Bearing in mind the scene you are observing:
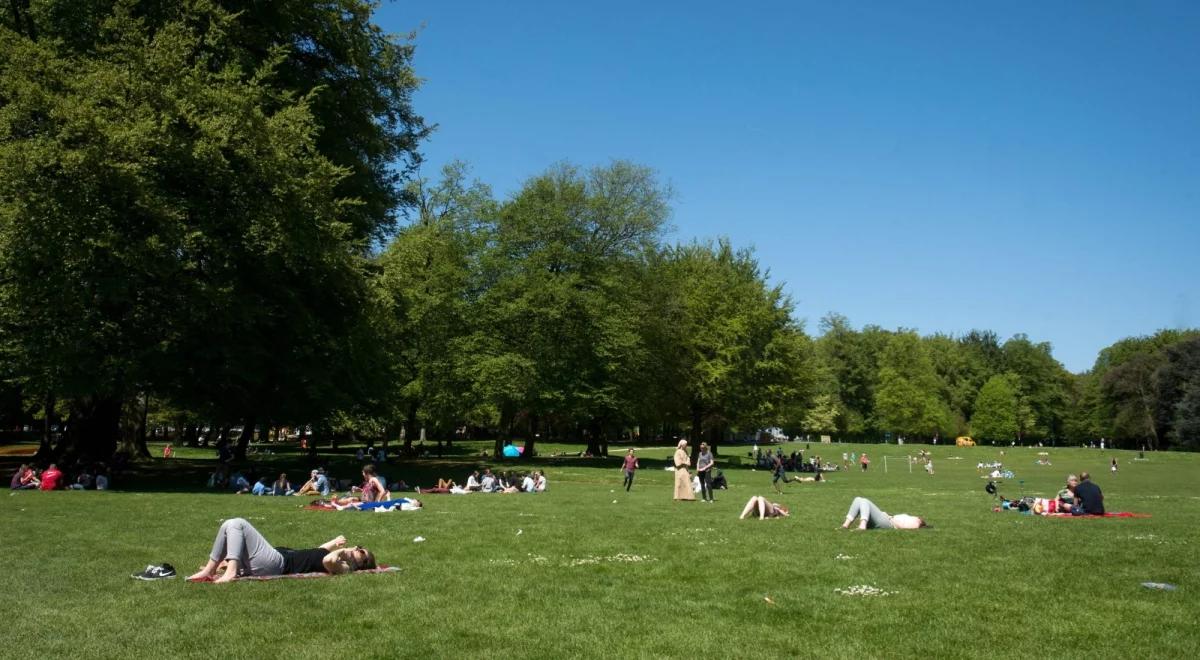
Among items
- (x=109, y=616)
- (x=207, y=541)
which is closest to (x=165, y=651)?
(x=109, y=616)

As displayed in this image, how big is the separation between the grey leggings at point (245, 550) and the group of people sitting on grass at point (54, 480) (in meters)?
19.7

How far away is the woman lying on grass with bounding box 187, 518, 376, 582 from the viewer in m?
11.7

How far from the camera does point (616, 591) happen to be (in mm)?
10852

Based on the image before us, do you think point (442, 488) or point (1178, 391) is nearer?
point (442, 488)

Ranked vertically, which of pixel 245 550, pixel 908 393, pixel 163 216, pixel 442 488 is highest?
pixel 908 393

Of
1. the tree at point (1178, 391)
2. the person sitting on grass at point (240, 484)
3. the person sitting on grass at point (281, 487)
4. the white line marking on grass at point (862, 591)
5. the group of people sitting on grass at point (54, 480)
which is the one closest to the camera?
the white line marking on grass at point (862, 591)

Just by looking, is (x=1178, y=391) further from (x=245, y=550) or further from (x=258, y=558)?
(x=245, y=550)

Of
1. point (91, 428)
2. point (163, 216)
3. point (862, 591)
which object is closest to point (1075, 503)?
point (862, 591)

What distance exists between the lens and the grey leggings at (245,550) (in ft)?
38.6

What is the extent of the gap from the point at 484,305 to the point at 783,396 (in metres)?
22.9

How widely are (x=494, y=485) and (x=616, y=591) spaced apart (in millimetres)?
21916

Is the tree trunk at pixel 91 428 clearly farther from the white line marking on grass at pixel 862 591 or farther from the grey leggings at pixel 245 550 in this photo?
the white line marking on grass at pixel 862 591

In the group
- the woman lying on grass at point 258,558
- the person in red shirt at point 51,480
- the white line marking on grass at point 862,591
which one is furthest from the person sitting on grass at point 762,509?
the person in red shirt at point 51,480

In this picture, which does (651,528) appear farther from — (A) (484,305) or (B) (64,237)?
(A) (484,305)
